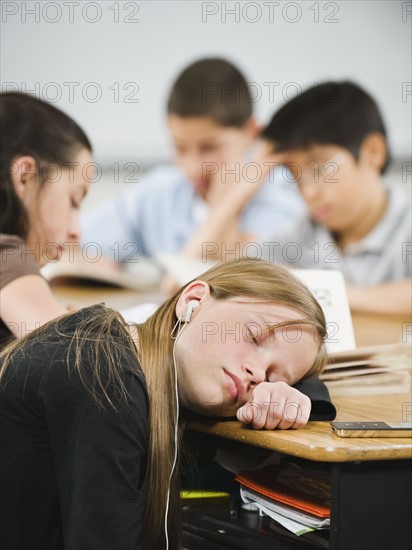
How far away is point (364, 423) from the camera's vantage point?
986 mm

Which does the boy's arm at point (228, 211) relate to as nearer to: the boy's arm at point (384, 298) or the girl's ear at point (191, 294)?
the boy's arm at point (384, 298)

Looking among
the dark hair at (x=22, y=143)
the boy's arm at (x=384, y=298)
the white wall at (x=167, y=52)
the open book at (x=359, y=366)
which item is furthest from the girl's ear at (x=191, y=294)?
the white wall at (x=167, y=52)

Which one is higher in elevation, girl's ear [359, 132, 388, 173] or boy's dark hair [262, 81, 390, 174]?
boy's dark hair [262, 81, 390, 174]

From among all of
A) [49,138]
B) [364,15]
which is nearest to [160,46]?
Result: [364,15]

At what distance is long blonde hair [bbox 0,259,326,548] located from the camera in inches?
39.0

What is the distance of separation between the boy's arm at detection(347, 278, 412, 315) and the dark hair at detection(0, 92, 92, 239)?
35.3 inches

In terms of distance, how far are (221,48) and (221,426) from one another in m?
1.58

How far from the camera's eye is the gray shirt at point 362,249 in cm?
230

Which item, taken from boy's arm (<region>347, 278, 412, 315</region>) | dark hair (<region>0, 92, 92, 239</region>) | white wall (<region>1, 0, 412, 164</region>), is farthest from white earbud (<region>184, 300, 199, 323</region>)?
white wall (<region>1, 0, 412, 164</region>)

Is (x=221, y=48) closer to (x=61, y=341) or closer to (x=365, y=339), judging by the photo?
(x=365, y=339)

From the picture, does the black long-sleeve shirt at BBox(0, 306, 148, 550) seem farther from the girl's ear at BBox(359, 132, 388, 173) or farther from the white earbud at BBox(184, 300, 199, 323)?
the girl's ear at BBox(359, 132, 388, 173)

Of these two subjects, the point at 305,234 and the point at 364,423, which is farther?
the point at 305,234

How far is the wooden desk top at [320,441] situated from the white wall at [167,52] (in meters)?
1.45

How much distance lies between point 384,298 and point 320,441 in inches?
52.4
